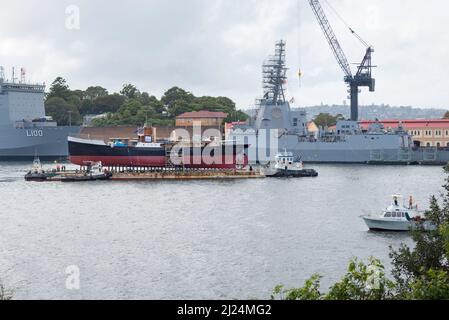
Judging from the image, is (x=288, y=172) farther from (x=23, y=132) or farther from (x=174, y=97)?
(x=174, y=97)

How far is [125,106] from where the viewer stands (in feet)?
283

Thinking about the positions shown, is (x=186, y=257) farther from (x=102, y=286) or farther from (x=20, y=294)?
(x=20, y=294)

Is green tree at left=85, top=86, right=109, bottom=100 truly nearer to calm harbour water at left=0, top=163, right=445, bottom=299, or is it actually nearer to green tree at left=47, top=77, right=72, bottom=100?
green tree at left=47, top=77, right=72, bottom=100

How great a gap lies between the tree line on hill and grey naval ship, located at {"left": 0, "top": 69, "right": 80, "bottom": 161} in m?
10.0

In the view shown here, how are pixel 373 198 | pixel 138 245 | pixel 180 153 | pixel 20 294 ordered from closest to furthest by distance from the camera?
pixel 20 294 < pixel 138 245 < pixel 373 198 < pixel 180 153

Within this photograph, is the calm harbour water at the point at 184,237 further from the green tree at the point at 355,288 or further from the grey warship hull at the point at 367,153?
the grey warship hull at the point at 367,153

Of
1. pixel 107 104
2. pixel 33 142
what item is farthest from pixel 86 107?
pixel 33 142

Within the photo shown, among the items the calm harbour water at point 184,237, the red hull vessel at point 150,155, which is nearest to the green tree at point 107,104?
the red hull vessel at point 150,155

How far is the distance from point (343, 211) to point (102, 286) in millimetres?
14433

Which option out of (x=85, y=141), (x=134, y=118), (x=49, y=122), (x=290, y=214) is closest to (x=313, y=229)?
(x=290, y=214)

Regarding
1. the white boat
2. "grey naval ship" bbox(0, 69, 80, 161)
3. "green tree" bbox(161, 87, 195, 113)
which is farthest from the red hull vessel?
"green tree" bbox(161, 87, 195, 113)

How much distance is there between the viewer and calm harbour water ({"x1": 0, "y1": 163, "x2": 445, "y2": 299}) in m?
17.2

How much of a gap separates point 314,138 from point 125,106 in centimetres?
2854

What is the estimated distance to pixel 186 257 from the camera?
20.1 meters
